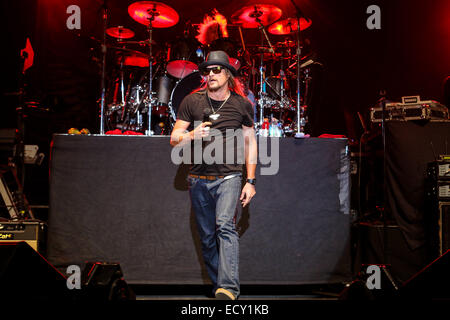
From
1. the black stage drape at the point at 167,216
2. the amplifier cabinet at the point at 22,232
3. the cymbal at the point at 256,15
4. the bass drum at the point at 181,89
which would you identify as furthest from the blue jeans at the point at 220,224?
the cymbal at the point at 256,15

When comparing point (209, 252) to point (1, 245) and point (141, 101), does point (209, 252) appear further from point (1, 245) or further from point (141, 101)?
point (141, 101)

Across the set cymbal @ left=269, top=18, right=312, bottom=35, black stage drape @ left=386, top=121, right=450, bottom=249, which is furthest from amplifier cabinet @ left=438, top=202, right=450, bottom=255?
cymbal @ left=269, top=18, right=312, bottom=35

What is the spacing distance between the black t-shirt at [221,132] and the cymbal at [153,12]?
3.63 meters

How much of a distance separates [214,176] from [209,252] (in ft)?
2.58

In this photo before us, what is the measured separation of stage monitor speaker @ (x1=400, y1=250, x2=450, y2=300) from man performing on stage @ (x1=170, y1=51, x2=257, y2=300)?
1.55 meters

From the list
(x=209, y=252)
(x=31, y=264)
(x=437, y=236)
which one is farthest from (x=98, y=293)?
(x=437, y=236)

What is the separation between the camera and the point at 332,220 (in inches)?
179

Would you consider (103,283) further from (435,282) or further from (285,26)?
(285,26)

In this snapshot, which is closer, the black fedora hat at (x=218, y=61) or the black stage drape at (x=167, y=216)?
the black fedora hat at (x=218, y=61)

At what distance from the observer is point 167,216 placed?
175 inches

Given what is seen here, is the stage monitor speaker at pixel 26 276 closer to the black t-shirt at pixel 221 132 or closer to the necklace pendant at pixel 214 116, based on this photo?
the black t-shirt at pixel 221 132

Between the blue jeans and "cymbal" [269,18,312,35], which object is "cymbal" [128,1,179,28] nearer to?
"cymbal" [269,18,312,35]

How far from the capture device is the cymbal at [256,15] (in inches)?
261

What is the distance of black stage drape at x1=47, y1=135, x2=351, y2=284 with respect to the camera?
4359mm
